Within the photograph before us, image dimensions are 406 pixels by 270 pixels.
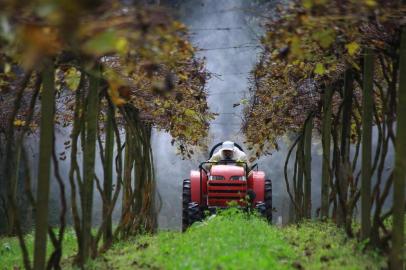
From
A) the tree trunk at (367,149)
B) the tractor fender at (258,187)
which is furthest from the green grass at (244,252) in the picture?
the tractor fender at (258,187)

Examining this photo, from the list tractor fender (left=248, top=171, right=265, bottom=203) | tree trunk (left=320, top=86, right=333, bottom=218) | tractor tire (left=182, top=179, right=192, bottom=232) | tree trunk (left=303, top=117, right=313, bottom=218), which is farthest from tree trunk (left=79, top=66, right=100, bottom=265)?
tree trunk (left=303, top=117, right=313, bottom=218)

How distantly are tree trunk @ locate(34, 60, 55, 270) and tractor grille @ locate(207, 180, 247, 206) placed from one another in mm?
8361

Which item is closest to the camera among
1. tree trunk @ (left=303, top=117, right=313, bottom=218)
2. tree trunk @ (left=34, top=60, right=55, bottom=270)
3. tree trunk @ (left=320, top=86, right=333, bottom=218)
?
tree trunk @ (left=34, top=60, right=55, bottom=270)

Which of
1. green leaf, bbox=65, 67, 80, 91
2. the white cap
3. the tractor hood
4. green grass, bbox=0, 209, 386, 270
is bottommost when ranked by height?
green grass, bbox=0, 209, 386, 270

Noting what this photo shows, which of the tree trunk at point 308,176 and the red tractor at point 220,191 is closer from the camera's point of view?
the red tractor at point 220,191

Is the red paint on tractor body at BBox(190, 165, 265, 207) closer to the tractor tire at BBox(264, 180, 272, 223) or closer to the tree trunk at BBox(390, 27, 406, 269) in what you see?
the tractor tire at BBox(264, 180, 272, 223)

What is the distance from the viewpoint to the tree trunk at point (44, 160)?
7.83 meters

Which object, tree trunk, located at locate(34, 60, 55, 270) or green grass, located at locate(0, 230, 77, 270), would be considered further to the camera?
green grass, located at locate(0, 230, 77, 270)

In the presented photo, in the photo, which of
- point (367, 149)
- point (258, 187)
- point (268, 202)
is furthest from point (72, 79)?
point (268, 202)

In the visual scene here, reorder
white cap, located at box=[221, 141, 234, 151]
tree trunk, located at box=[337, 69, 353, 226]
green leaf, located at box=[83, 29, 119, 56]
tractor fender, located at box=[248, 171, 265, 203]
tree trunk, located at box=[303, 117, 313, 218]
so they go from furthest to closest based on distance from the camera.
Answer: white cap, located at box=[221, 141, 234, 151]
tractor fender, located at box=[248, 171, 265, 203]
tree trunk, located at box=[303, 117, 313, 218]
tree trunk, located at box=[337, 69, 353, 226]
green leaf, located at box=[83, 29, 119, 56]

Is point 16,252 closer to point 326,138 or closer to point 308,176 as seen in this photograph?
point 308,176

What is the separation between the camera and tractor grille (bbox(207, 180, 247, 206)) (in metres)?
16.1

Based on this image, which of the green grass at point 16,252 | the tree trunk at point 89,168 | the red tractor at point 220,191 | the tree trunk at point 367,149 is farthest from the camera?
the red tractor at point 220,191

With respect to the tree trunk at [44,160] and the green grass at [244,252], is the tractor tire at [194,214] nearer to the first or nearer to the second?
the green grass at [244,252]
